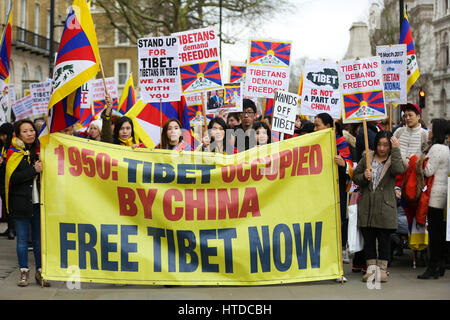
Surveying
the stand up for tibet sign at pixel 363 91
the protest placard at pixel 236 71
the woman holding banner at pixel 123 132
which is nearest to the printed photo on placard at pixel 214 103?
the protest placard at pixel 236 71

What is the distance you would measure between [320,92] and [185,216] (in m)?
4.52

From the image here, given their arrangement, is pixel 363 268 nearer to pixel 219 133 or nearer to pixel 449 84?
pixel 219 133

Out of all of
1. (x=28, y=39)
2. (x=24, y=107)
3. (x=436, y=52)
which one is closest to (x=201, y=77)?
(x=24, y=107)

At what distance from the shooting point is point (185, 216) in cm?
743

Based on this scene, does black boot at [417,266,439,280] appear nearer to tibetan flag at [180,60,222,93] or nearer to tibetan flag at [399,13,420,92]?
tibetan flag at [180,60,222,93]

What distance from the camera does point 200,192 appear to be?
748 centimetres

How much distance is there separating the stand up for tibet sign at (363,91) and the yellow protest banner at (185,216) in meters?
1.10

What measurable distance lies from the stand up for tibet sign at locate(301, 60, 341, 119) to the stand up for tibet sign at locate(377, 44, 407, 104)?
40.9 inches

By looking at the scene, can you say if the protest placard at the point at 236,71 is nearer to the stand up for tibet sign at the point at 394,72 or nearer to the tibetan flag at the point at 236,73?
the tibetan flag at the point at 236,73

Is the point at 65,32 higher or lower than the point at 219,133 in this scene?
higher

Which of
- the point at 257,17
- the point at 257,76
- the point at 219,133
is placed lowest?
the point at 219,133

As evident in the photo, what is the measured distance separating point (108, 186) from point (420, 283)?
3.75m
